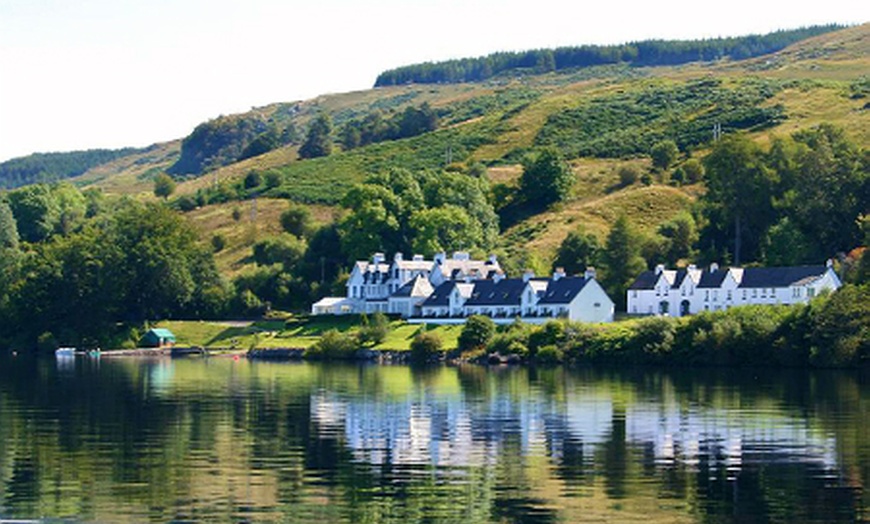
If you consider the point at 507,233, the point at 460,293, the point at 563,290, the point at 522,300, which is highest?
the point at 507,233

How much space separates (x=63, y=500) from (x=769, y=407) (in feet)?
118

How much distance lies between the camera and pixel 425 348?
371ft

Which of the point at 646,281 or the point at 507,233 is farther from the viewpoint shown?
the point at 507,233

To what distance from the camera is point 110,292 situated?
140 m

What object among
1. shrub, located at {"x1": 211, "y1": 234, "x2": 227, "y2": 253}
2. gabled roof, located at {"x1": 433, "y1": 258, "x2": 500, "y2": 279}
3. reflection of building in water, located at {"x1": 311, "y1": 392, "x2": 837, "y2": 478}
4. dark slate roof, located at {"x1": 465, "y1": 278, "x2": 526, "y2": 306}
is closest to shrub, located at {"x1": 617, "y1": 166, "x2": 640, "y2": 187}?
gabled roof, located at {"x1": 433, "y1": 258, "x2": 500, "y2": 279}

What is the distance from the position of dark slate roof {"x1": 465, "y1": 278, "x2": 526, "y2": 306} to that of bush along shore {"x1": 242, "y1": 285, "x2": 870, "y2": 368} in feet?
39.3

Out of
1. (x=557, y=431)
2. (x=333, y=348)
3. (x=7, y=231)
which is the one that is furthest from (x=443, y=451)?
(x=7, y=231)

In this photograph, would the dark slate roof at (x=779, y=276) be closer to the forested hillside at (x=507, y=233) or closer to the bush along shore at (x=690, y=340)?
the forested hillside at (x=507, y=233)

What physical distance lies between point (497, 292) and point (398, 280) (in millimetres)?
15184

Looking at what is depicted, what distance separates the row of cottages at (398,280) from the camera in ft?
454

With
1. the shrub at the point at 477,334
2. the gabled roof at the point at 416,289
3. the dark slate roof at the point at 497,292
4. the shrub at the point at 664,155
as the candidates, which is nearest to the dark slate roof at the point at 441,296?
the gabled roof at the point at 416,289

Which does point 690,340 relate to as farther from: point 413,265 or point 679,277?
point 413,265

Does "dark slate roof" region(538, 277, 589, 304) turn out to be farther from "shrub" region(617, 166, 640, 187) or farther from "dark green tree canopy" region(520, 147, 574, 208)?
"shrub" region(617, 166, 640, 187)

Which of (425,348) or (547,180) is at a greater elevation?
(547,180)
